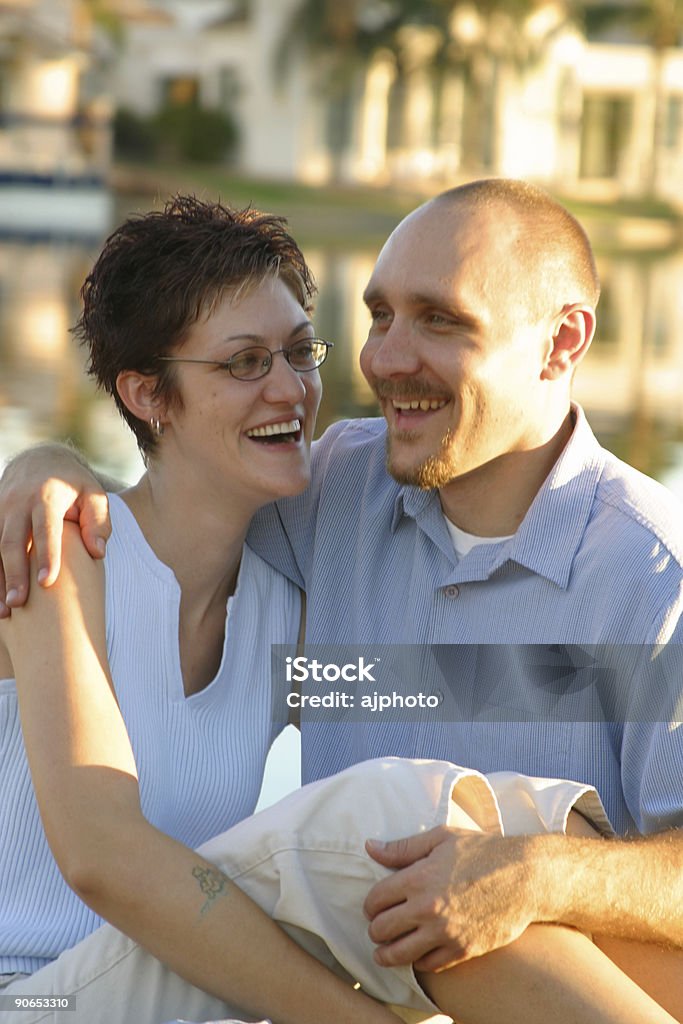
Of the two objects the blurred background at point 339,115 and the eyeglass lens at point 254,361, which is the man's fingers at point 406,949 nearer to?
the eyeglass lens at point 254,361

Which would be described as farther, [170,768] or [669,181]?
[669,181]

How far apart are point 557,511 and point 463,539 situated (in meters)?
0.19

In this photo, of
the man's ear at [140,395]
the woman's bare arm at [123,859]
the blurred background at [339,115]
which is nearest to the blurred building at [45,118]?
the blurred background at [339,115]

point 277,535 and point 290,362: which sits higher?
point 290,362

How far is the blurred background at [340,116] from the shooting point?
1189 inches

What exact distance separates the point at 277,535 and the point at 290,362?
0.36 metres

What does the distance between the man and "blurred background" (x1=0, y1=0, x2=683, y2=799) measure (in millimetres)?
17969

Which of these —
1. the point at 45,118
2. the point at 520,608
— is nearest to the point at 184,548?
the point at 520,608

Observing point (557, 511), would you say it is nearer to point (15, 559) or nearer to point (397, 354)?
point (397, 354)

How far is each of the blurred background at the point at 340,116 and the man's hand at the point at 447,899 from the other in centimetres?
1886

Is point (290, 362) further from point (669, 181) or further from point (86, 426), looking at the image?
point (669, 181)

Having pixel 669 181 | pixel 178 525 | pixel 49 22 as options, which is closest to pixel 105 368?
pixel 178 525

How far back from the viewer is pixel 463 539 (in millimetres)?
3004

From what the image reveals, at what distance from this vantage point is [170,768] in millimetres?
2791
